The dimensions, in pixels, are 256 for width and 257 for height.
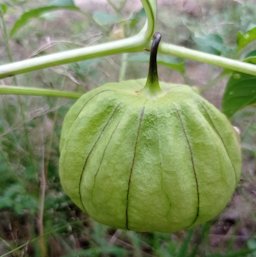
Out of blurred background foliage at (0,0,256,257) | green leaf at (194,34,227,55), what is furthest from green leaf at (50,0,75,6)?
green leaf at (194,34,227,55)

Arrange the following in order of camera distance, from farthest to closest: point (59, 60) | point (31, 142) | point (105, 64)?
point (105, 64)
point (31, 142)
point (59, 60)

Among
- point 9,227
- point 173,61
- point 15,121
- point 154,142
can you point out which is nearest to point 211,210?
point 154,142

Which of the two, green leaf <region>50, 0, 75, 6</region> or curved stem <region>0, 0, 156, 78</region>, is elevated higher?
green leaf <region>50, 0, 75, 6</region>

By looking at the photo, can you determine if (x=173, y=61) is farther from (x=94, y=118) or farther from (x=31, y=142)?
(x=31, y=142)

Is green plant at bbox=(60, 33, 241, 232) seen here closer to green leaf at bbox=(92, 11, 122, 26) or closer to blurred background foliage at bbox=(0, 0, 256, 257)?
blurred background foliage at bbox=(0, 0, 256, 257)

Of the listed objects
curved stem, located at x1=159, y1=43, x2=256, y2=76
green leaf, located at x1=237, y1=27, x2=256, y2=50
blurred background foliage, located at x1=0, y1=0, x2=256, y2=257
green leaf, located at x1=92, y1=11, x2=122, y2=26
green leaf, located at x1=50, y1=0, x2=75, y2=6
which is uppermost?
green leaf, located at x1=50, y1=0, x2=75, y2=6

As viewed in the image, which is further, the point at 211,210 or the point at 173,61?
the point at 173,61
